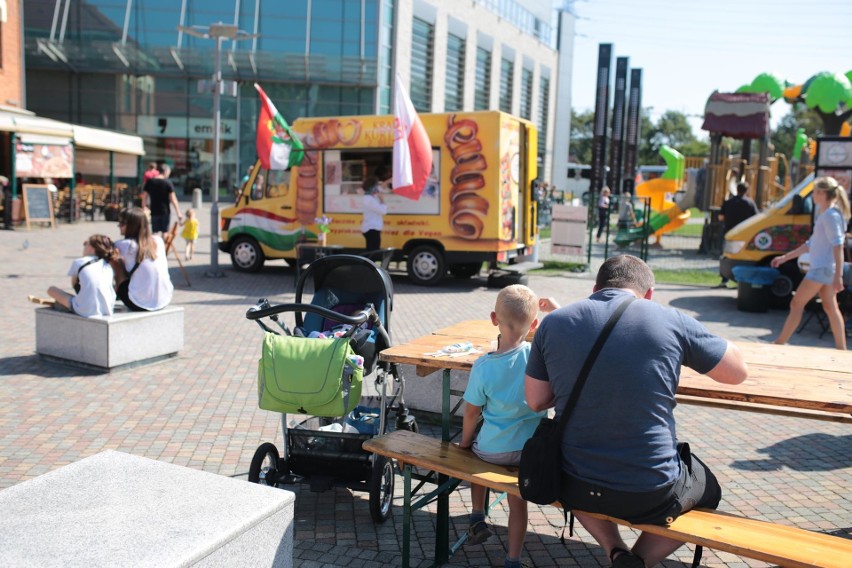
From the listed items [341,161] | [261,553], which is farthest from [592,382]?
[341,161]

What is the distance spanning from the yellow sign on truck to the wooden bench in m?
10.6

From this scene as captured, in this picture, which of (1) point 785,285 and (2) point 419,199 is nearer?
(1) point 785,285

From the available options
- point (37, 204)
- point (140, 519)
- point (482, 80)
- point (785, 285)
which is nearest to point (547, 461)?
point (140, 519)

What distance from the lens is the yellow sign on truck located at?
14.2 metres

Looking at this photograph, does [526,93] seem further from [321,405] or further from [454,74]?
[321,405]

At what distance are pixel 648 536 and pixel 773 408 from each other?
1.15m

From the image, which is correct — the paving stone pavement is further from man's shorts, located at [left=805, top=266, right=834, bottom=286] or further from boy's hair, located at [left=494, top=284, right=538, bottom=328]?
man's shorts, located at [left=805, top=266, right=834, bottom=286]

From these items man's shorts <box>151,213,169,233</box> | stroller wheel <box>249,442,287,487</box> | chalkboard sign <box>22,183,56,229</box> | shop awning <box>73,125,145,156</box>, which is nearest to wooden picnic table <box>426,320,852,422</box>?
stroller wheel <box>249,442,287,487</box>

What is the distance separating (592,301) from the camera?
3.21 meters

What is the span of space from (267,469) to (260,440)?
1231 millimetres

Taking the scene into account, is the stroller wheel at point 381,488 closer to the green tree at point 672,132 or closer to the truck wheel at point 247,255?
the truck wheel at point 247,255

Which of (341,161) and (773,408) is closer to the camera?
(773,408)

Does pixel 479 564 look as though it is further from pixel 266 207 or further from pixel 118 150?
pixel 118 150

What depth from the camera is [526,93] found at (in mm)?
58312
